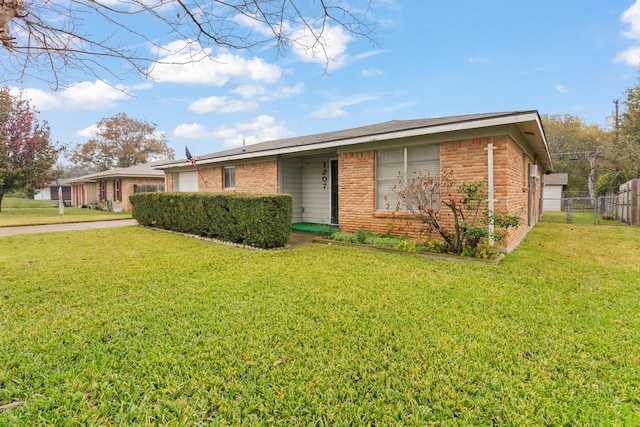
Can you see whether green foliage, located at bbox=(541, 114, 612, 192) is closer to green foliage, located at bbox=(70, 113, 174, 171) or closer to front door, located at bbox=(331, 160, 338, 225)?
front door, located at bbox=(331, 160, 338, 225)

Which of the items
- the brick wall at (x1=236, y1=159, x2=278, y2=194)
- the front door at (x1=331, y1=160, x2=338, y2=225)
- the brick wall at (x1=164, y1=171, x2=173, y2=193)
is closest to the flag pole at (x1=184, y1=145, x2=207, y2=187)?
the brick wall at (x1=236, y1=159, x2=278, y2=194)

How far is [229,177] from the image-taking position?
44.6 ft

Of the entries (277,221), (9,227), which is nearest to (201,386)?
(277,221)

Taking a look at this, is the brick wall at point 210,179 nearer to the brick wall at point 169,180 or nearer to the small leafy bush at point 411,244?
the brick wall at point 169,180

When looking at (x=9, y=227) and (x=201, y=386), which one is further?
(x=9, y=227)

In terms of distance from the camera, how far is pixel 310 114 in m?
16.7

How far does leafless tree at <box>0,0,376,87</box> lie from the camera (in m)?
3.21

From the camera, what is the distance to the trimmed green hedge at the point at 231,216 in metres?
7.65

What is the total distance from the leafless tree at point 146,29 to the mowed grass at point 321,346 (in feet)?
9.19

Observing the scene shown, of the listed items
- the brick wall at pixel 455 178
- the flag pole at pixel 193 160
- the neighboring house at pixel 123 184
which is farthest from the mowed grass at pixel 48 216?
the brick wall at pixel 455 178

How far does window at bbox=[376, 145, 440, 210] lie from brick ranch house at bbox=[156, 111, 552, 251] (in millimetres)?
24

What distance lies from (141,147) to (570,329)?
48.6 metres

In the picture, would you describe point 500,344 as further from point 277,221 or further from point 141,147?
point 141,147

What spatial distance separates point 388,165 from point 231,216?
4339 millimetres
